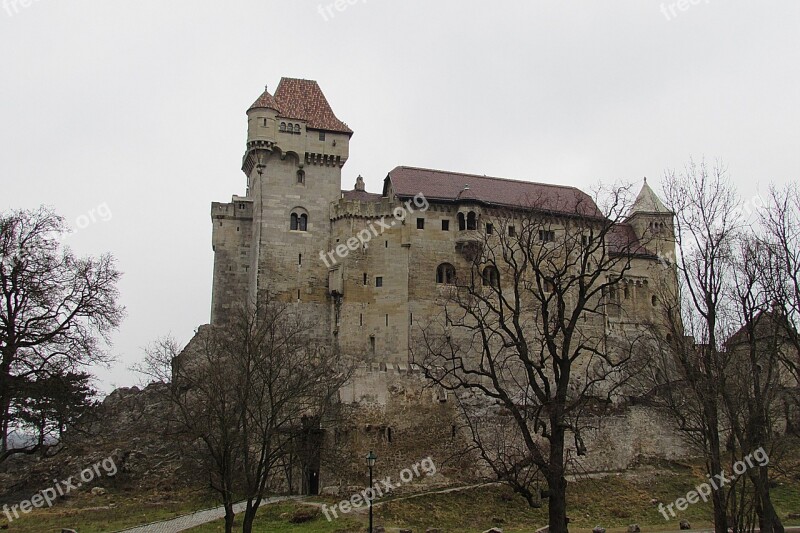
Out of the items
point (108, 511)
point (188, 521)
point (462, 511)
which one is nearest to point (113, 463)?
point (108, 511)

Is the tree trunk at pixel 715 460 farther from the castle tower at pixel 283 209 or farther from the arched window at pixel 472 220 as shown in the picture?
the arched window at pixel 472 220

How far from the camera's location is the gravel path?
32312mm

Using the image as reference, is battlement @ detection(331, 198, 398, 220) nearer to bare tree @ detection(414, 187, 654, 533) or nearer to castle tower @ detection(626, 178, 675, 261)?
bare tree @ detection(414, 187, 654, 533)

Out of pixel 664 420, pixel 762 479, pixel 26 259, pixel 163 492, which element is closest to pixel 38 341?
pixel 26 259

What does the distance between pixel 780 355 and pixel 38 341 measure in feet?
78.3

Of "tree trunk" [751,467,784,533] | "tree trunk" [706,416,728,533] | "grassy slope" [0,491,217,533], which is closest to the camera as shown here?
"tree trunk" [706,416,728,533]

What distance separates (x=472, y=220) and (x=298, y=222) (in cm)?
1302

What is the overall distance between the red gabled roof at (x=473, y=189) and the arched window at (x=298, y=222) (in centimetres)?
702

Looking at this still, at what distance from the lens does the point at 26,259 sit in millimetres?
24594

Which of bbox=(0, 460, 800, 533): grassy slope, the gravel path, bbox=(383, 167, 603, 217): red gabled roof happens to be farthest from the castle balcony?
the gravel path

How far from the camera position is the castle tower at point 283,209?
54219mm

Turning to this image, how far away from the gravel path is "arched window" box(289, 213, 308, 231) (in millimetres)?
22580

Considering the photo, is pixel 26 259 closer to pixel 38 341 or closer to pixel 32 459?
pixel 38 341

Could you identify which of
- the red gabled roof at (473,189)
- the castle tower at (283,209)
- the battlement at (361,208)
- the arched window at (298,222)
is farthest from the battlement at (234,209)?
the red gabled roof at (473,189)
